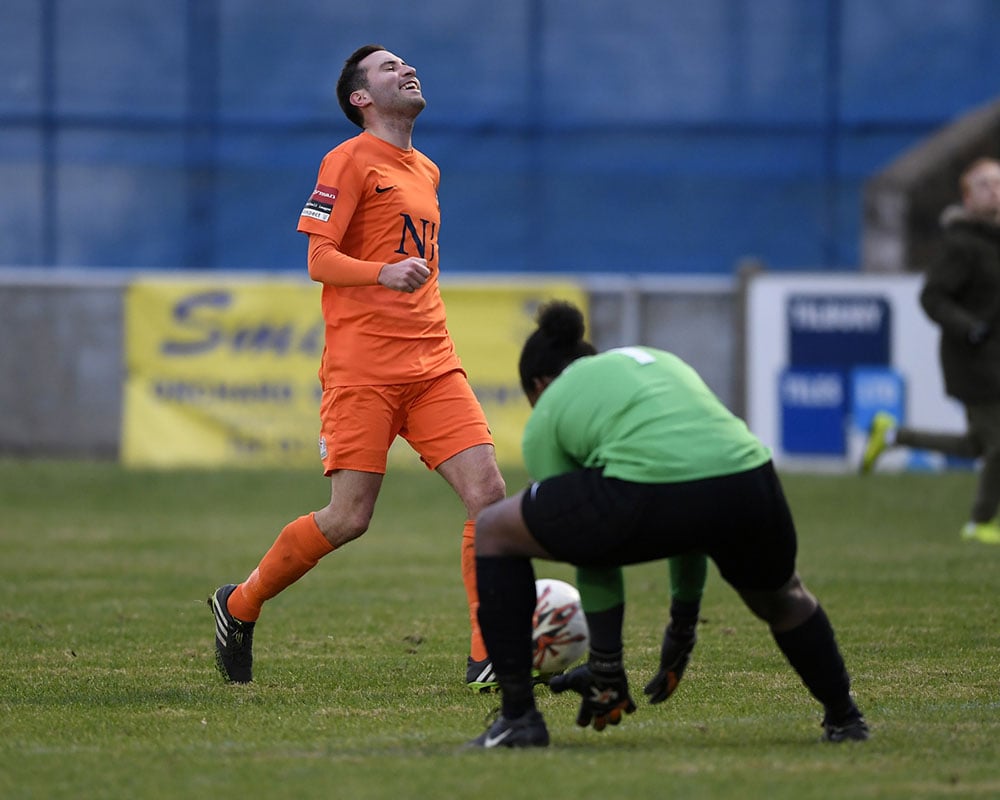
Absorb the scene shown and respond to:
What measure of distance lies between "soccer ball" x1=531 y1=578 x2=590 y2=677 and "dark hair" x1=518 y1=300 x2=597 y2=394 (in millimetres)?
A: 1097

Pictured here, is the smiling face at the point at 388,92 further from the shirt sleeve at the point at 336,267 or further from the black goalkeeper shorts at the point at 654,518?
the black goalkeeper shorts at the point at 654,518

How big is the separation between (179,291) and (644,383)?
38.2ft

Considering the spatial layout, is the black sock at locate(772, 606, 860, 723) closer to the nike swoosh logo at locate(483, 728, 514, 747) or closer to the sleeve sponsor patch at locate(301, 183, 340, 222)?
the nike swoosh logo at locate(483, 728, 514, 747)

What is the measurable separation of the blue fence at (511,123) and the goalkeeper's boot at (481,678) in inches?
499

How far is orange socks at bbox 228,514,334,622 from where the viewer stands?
6.67 m

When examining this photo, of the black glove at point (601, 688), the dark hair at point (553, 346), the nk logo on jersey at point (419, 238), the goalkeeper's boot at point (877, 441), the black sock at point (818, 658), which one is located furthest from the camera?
the goalkeeper's boot at point (877, 441)

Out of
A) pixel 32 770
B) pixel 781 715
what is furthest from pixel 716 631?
pixel 32 770

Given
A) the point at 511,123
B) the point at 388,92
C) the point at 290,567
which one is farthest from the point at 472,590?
the point at 511,123

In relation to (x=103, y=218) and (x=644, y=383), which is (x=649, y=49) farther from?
(x=644, y=383)

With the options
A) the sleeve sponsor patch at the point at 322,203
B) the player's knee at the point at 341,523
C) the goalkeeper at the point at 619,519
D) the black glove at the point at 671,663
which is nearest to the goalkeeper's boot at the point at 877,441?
the player's knee at the point at 341,523

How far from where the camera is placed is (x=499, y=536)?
203 inches

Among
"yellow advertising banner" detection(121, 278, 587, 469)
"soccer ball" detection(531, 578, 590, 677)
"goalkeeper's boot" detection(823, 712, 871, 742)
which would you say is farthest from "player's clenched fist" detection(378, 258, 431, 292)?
"yellow advertising banner" detection(121, 278, 587, 469)

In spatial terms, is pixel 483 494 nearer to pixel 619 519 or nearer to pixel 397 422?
pixel 397 422

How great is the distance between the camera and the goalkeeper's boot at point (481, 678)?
255 inches
